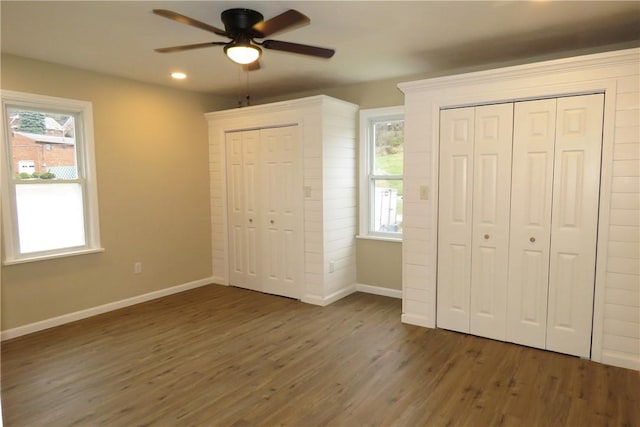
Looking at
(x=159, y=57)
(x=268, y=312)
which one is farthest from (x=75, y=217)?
(x=268, y=312)

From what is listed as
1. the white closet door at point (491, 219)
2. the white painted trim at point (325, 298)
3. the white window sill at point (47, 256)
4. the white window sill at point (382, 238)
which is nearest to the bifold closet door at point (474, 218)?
the white closet door at point (491, 219)

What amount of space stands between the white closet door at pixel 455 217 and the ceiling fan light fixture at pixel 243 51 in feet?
5.88

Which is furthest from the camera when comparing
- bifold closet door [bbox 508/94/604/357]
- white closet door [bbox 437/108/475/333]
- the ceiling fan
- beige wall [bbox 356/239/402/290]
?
beige wall [bbox 356/239/402/290]

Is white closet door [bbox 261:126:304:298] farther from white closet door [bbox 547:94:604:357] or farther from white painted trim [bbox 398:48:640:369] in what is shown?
white closet door [bbox 547:94:604:357]

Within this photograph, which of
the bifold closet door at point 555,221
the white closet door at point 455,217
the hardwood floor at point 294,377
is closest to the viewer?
the hardwood floor at point 294,377

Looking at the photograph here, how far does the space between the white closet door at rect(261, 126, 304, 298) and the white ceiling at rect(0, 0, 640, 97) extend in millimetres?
762

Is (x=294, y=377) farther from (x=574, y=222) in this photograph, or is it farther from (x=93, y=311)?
(x=93, y=311)

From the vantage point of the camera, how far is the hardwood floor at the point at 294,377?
2465mm

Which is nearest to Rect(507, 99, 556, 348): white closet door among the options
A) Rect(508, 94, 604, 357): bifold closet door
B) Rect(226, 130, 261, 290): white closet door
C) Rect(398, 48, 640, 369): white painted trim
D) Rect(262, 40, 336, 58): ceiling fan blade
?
Rect(508, 94, 604, 357): bifold closet door

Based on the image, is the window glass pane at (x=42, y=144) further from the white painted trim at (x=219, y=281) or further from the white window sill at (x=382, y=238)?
the white window sill at (x=382, y=238)

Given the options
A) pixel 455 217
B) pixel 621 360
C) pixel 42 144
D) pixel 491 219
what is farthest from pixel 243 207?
pixel 621 360

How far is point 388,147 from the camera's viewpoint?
475 cm

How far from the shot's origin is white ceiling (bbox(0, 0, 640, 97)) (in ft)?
8.68

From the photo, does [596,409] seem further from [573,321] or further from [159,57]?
[159,57]
